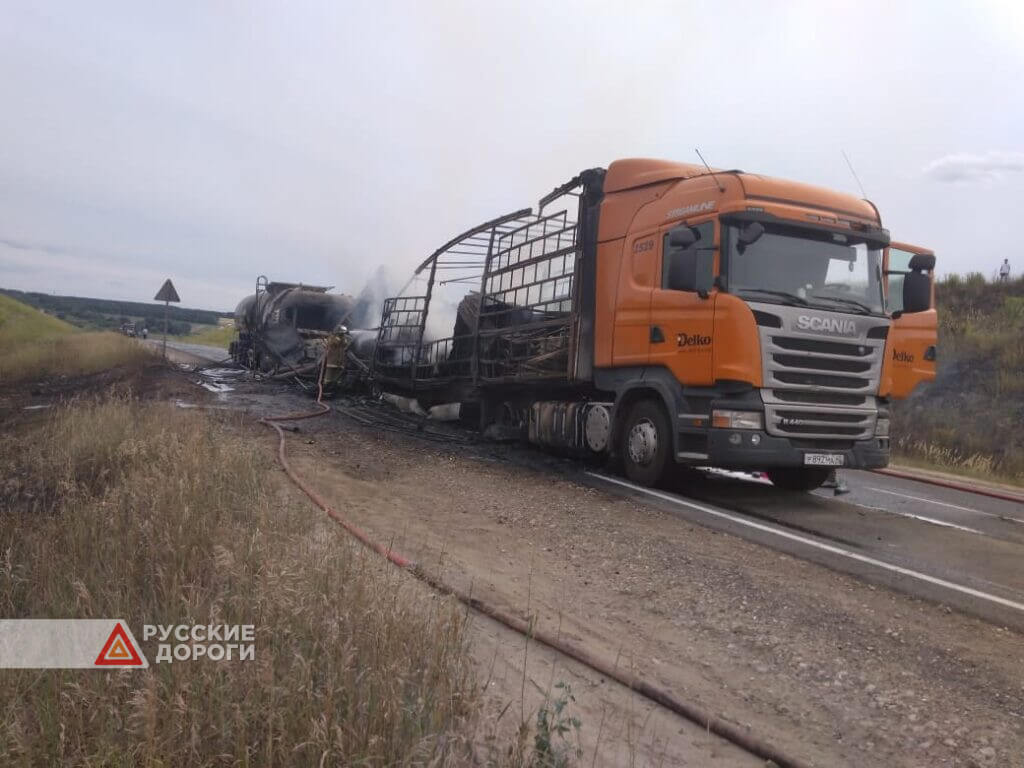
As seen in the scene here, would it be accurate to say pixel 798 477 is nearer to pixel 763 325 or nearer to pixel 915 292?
pixel 915 292

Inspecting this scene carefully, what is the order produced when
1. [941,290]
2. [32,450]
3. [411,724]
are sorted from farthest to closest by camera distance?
[941,290], [32,450], [411,724]

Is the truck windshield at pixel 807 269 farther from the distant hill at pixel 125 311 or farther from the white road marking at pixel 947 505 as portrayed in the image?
the distant hill at pixel 125 311

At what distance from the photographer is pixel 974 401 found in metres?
18.2

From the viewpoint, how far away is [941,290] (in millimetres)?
25000

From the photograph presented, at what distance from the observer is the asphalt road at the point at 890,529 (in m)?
5.41

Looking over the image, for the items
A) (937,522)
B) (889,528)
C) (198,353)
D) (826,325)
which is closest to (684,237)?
(826,325)

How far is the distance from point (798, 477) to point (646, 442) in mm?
1946

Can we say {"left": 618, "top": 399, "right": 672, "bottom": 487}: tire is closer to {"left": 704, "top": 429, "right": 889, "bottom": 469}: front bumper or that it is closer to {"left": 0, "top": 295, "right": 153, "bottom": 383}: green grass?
{"left": 704, "top": 429, "right": 889, "bottom": 469}: front bumper

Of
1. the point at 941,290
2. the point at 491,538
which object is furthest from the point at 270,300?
the point at 941,290

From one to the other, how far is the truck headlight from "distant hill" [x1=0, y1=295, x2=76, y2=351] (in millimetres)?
28991

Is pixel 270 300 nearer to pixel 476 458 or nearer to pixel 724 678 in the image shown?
pixel 476 458

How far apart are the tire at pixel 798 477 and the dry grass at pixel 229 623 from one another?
19.4ft

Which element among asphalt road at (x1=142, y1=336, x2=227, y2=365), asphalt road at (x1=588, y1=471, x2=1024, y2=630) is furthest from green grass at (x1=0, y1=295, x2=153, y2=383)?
asphalt road at (x1=588, y1=471, x2=1024, y2=630)

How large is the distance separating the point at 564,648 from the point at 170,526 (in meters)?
2.21
